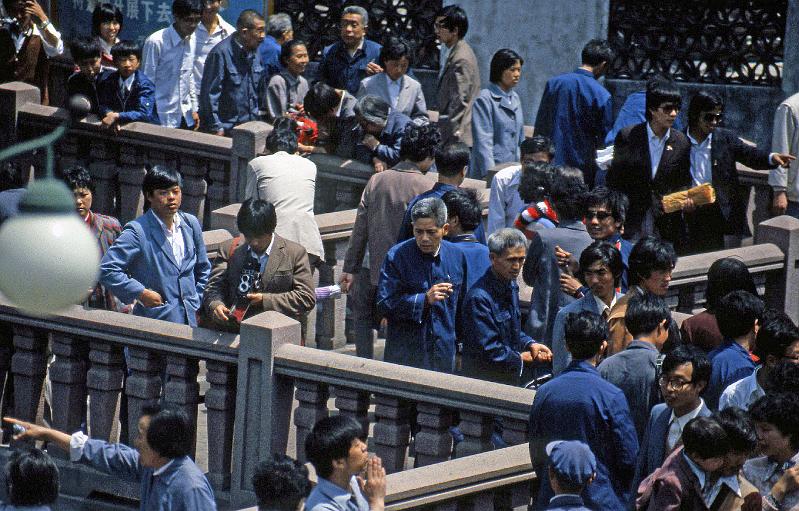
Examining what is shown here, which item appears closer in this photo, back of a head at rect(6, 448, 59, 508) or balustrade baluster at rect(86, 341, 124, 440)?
back of a head at rect(6, 448, 59, 508)

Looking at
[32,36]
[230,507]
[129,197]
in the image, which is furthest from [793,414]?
[32,36]

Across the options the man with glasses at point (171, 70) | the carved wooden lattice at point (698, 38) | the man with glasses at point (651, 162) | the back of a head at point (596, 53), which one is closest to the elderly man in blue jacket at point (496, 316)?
the man with glasses at point (651, 162)

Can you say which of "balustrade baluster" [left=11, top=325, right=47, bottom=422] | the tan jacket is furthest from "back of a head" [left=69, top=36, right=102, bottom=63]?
"balustrade baluster" [left=11, top=325, right=47, bottom=422]

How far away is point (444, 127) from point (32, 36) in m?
3.98

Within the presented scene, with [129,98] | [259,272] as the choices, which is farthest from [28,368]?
[129,98]

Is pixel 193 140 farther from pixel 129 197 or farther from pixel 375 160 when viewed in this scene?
pixel 375 160

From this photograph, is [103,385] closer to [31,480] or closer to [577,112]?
[31,480]

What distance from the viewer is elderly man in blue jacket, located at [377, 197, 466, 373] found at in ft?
27.9

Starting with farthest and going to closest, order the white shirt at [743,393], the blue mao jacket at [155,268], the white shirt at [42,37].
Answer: the white shirt at [42,37], the blue mao jacket at [155,268], the white shirt at [743,393]

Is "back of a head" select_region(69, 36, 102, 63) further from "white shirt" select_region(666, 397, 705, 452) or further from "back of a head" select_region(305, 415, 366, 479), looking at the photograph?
"white shirt" select_region(666, 397, 705, 452)

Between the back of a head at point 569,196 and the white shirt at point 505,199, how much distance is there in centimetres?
96

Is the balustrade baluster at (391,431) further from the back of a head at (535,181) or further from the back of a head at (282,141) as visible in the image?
the back of a head at (282,141)

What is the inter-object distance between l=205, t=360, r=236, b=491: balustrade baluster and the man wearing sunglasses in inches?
152

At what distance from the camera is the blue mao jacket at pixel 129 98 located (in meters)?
12.8
